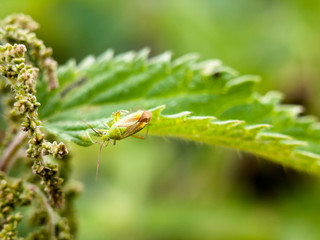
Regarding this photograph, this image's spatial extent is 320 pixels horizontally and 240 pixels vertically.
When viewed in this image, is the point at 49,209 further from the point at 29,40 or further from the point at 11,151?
the point at 29,40

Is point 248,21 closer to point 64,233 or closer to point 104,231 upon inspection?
point 104,231

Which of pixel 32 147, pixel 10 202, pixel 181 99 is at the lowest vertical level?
pixel 10 202

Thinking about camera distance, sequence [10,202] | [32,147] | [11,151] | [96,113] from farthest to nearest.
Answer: [96,113] → [11,151] → [10,202] → [32,147]

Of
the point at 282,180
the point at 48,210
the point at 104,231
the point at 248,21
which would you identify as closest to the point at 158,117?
the point at 48,210

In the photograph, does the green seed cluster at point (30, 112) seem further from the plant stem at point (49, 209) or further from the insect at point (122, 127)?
the insect at point (122, 127)

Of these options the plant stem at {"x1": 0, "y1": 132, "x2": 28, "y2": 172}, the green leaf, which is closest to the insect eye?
the green leaf

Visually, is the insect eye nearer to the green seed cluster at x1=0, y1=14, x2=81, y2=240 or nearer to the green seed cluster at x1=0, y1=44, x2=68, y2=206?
the green seed cluster at x1=0, y1=14, x2=81, y2=240

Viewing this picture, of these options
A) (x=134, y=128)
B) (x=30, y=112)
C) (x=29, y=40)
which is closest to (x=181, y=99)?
(x=134, y=128)

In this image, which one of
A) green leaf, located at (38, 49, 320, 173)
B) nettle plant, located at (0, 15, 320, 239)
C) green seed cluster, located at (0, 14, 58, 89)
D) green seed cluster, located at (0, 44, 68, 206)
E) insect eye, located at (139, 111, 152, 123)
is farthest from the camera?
green leaf, located at (38, 49, 320, 173)

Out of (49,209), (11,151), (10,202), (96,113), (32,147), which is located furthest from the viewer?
(96,113)
